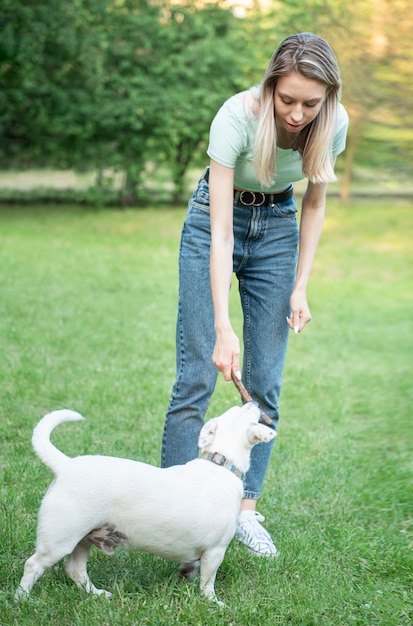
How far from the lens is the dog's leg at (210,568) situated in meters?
2.65

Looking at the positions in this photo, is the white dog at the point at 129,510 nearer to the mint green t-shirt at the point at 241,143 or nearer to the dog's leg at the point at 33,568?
the dog's leg at the point at 33,568

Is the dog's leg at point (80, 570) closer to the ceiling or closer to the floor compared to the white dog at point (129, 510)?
closer to the floor

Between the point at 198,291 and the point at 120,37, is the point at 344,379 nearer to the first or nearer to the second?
the point at 198,291

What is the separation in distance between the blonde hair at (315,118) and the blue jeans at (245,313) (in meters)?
0.27

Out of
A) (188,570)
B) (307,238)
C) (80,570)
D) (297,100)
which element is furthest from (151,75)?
(80,570)

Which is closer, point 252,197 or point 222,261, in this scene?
point 222,261

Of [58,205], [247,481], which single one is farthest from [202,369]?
[58,205]

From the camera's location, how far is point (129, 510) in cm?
251

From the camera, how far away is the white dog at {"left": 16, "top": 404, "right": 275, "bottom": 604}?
8.10ft

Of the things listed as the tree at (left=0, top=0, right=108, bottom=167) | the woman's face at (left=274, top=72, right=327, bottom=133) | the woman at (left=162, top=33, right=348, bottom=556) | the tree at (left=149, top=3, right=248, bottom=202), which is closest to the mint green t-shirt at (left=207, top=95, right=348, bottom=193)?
the woman at (left=162, top=33, right=348, bottom=556)

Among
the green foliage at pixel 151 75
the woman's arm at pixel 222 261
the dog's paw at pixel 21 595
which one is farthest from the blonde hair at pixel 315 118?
the green foliage at pixel 151 75

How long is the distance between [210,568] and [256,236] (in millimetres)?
1262

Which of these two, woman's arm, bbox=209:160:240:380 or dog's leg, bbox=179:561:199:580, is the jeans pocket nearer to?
woman's arm, bbox=209:160:240:380

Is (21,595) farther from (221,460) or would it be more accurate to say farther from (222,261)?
(222,261)
